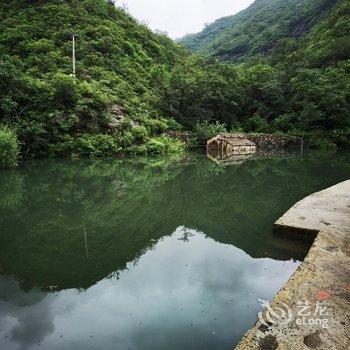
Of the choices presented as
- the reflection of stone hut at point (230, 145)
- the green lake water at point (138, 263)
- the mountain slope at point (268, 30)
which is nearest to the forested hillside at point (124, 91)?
the reflection of stone hut at point (230, 145)

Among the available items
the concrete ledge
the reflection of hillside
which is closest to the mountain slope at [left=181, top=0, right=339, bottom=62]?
the reflection of hillside

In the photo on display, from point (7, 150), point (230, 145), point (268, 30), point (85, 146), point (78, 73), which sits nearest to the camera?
point (7, 150)

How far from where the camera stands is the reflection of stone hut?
30.3m

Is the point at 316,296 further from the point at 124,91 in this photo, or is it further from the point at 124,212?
the point at 124,91

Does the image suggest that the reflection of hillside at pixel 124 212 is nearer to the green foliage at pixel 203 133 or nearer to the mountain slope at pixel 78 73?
the mountain slope at pixel 78 73

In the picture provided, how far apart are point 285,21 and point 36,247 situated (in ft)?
322

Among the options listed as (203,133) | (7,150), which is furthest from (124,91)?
(7,150)

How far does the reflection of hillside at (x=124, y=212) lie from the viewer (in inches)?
260

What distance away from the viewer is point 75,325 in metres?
4.47

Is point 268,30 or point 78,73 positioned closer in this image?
point 78,73

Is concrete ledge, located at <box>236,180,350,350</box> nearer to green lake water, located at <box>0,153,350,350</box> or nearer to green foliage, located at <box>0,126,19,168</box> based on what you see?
Result: green lake water, located at <box>0,153,350,350</box>

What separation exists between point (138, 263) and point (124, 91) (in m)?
31.5

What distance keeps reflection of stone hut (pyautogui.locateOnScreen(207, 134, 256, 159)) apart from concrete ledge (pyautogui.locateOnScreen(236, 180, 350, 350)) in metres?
22.7

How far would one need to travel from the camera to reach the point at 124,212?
10125mm
